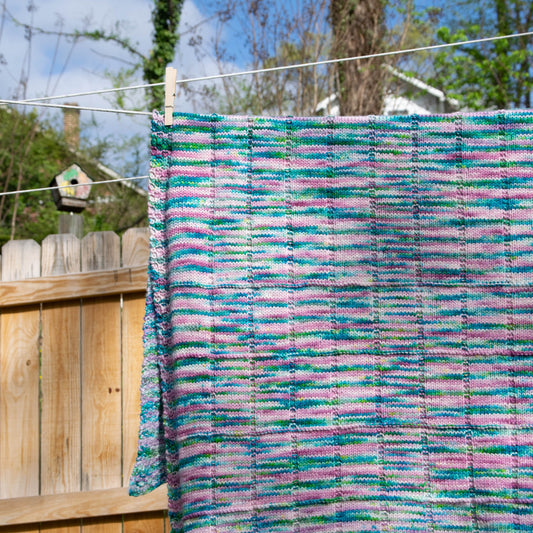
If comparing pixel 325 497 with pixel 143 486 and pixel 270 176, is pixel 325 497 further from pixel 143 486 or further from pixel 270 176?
pixel 270 176

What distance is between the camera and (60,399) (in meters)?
1.74

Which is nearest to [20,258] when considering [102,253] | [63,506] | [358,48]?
[102,253]

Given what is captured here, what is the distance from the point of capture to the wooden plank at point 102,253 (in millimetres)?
1789

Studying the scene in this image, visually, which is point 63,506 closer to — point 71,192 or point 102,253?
point 102,253

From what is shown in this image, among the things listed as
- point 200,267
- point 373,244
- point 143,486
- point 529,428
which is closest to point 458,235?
point 373,244

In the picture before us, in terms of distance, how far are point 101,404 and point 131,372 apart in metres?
0.15

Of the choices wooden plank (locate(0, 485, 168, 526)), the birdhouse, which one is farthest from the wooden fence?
the birdhouse

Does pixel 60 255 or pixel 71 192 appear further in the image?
pixel 71 192

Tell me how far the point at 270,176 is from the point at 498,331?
510mm

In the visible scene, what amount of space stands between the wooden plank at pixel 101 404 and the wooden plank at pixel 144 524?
0.45ft

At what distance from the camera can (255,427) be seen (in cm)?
93

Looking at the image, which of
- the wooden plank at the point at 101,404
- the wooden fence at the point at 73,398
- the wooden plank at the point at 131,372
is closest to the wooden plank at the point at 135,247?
the wooden fence at the point at 73,398

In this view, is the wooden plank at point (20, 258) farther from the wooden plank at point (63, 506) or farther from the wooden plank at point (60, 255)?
the wooden plank at point (63, 506)

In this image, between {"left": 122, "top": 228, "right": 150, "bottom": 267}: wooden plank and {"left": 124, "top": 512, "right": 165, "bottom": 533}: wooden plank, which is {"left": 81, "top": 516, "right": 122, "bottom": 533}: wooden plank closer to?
{"left": 124, "top": 512, "right": 165, "bottom": 533}: wooden plank
